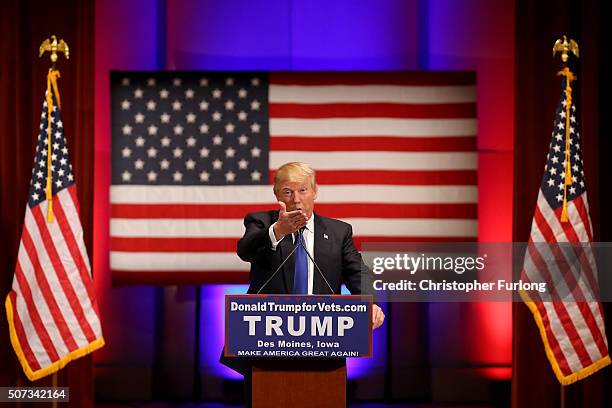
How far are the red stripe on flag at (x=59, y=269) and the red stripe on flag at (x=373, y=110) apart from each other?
1485mm

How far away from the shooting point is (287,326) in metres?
2.33

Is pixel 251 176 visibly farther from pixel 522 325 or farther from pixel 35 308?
pixel 522 325

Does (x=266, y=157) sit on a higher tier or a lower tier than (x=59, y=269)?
higher

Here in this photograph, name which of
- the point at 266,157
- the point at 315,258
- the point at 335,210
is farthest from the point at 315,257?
the point at 266,157

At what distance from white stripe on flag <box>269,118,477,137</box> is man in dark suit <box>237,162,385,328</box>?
5.92 feet

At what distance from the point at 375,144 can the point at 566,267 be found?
1.33m

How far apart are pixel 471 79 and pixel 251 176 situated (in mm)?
1475

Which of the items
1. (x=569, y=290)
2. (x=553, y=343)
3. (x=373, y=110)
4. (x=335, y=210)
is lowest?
(x=553, y=343)

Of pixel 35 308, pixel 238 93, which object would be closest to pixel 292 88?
pixel 238 93

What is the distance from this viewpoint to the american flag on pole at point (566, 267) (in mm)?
4168

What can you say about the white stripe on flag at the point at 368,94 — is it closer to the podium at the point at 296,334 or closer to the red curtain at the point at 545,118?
the red curtain at the point at 545,118

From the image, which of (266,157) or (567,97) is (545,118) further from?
(266,157)

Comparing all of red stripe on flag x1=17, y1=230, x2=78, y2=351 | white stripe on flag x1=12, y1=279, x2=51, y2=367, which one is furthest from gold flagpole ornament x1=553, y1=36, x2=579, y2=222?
white stripe on flag x1=12, y1=279, x2=51, y2=367

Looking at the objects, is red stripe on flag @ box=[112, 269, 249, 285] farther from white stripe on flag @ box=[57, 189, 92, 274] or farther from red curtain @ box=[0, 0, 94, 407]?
white stripe on flag @ box=[57, 189, 92, 274]
